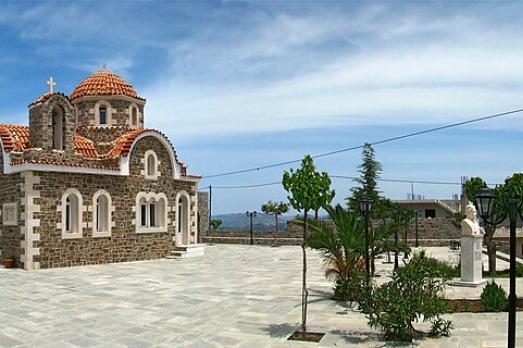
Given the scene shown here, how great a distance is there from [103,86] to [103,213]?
262 inches

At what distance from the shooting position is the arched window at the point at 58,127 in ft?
64.5

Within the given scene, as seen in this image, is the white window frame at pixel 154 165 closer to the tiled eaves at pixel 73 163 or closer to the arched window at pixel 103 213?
the tiled eaves at pixel 73 163

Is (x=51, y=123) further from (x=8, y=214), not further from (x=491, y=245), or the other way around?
(x=491, y=245)

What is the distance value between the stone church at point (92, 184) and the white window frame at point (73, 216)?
39 mm

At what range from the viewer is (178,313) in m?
10.7

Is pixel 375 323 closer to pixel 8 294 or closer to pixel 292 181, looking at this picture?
pixel 292 181

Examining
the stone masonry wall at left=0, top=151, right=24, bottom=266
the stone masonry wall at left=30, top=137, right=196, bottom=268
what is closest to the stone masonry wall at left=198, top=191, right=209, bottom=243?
the stone masonry wall at left=30, top=137, right=196, bottom=268

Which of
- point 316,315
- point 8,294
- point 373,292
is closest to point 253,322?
point 316,315

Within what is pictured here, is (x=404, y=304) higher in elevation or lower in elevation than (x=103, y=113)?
lower

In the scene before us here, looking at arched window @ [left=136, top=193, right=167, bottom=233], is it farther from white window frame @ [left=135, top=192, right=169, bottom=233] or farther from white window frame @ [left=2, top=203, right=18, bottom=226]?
white window frame @ [left=2, top=203, right=18, bottom=226]

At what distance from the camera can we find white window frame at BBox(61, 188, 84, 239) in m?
18.9

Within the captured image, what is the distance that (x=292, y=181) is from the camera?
29.7 feet

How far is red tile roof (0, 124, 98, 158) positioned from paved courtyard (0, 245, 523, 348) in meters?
4.87

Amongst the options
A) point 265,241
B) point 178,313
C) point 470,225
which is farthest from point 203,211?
point 178,313
